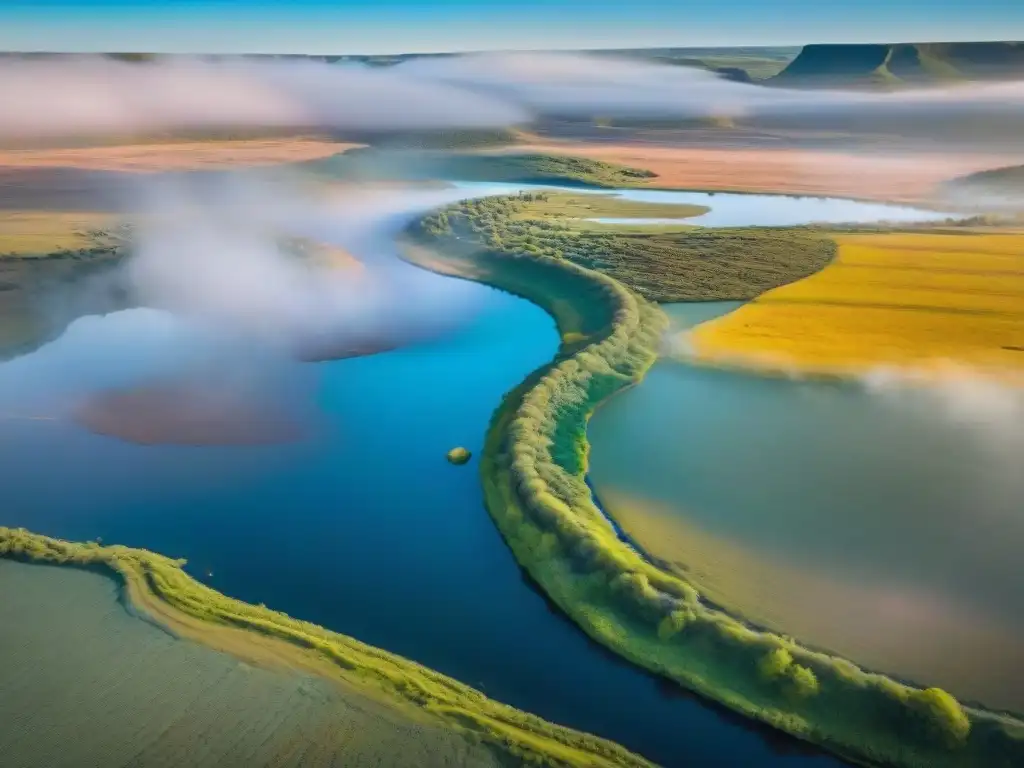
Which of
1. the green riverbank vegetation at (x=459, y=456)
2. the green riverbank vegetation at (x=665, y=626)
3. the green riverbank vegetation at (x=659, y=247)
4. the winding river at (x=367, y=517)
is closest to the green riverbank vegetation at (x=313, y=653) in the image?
the winding river at (x=367, y=517)

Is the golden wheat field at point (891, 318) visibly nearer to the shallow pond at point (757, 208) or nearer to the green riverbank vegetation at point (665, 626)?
the green riverbank vegetation at point (665, 626)

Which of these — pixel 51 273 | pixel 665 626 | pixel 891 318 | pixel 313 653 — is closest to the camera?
pixel 313 653

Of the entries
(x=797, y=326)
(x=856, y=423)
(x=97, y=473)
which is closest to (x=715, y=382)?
(x=856, y=423)

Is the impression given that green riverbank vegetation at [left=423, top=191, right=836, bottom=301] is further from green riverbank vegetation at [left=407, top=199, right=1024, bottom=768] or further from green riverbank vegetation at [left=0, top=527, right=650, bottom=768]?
green riverbank vegetation at [left=0, top=527, right=650, bottom=768]

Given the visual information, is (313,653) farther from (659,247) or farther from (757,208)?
(757,208)

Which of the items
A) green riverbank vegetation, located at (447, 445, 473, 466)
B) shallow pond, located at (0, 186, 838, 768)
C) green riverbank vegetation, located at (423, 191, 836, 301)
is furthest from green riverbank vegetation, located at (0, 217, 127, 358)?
green riverbank vegetation, located at (423, 191, 836, 301)

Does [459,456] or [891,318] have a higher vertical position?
[891,318]

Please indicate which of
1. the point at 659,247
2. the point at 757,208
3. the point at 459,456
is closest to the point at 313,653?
the point at 459,456

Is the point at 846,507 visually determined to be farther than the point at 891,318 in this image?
No
